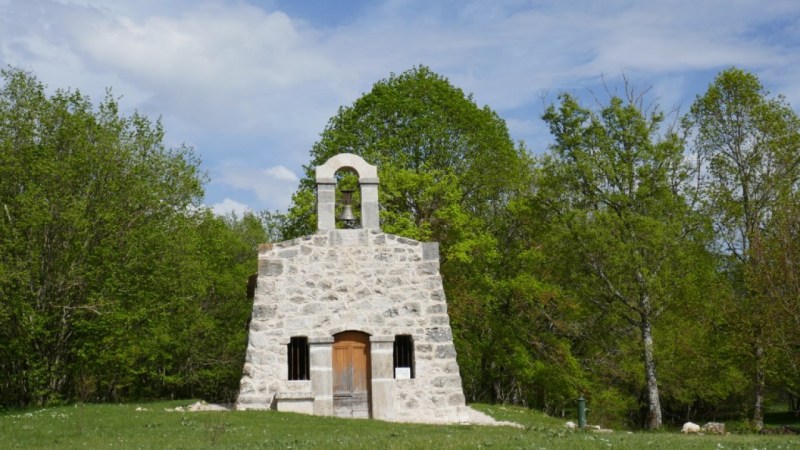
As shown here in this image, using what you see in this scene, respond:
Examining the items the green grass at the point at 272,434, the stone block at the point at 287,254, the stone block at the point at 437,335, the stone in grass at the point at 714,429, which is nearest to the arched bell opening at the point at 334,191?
the stone block at the point at 287,254

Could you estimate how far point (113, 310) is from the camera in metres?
23.9

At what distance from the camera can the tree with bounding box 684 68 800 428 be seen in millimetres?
23938

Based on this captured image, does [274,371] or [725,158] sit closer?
[274,371]

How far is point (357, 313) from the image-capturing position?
19688mm

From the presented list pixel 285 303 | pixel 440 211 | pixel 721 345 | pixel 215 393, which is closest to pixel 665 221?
pixel 721 345

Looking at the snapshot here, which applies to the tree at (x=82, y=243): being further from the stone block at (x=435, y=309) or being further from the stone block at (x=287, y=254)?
the stone block at (x=435, y=309)

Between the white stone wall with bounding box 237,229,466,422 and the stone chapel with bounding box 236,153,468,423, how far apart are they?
0.08 feet

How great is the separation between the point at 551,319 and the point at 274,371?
12.0 meters

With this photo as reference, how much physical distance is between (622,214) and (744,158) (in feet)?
15.1

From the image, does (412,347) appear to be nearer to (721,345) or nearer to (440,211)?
(440,211)

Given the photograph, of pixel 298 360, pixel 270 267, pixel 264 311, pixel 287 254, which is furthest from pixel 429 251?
pixel 264 311

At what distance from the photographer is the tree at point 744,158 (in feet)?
78.5

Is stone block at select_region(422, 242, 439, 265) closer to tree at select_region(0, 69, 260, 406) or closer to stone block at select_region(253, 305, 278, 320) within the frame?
stone block at select_region(253, 305, 278, 320)

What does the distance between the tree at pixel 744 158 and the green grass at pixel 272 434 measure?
31.1 ft
